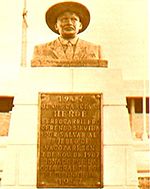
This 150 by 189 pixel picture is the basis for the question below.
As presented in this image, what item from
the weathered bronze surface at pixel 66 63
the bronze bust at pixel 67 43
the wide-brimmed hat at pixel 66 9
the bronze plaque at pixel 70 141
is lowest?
the bronze plaque at pixel 70 141

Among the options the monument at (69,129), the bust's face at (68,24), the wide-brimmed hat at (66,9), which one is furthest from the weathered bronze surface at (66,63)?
the wide-brimmed hat at (66,9)

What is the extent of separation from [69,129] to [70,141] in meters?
0.12

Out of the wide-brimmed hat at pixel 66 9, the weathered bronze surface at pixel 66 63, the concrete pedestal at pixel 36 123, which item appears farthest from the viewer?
the wide-brimmed hat at pixel 66 9

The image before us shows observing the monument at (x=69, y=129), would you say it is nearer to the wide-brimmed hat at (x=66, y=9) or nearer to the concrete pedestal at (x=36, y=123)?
the concrete pedestal at (x=36, y=123)

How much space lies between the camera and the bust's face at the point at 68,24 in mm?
5145

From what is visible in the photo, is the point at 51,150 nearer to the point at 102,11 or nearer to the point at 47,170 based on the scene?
the point at 47,170

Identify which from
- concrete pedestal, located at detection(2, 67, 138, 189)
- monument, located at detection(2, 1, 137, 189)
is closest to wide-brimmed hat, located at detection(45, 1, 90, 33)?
monument, located at detection(2, 1, 137, 189)

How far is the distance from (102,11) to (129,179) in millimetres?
4546

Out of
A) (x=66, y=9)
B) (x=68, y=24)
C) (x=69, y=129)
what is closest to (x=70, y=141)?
(x=69, y=129)

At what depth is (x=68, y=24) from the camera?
5133 mm

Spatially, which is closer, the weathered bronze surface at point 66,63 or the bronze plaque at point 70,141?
the bronze plaque at point 70,141

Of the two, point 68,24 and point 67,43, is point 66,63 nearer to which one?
point 67,43

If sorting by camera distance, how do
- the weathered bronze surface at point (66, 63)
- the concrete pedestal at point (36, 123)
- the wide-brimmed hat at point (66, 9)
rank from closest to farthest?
the concrete pedestal at point (36, 123)
the weathered bronze surface at point (66, 63)
the wide-brimmed hat at point (66, 9)

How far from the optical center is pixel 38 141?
16.1 feet
